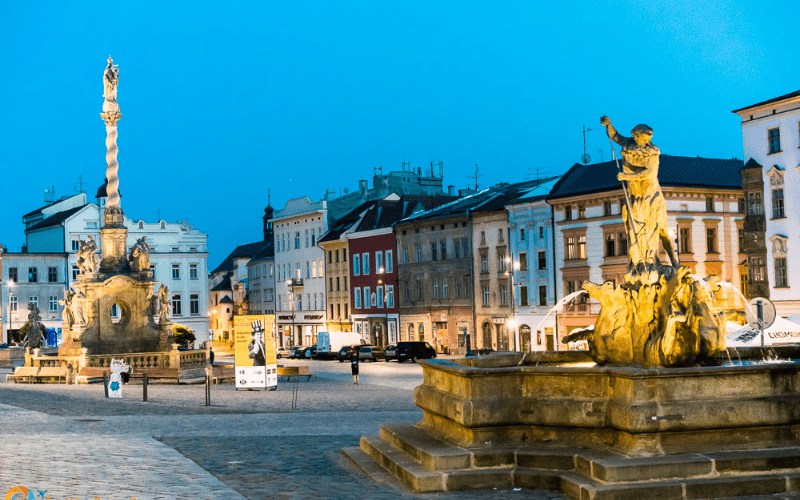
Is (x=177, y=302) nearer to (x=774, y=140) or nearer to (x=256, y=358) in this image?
(x=774, y=140)

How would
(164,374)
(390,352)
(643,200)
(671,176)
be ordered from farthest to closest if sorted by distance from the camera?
(390,352) < (671,176) < (164,374) < (643,200)

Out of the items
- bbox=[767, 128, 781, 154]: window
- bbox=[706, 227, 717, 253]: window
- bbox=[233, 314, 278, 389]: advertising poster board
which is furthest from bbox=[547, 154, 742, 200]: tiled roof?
bbox=[233, 314, 278, 389]: advertising poster board

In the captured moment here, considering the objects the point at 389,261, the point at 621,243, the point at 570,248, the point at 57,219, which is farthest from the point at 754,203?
the point at 57,219

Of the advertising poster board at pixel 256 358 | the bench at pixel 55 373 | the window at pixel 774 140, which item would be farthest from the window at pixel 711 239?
the bench at pixel 55 373

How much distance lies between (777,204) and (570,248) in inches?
552

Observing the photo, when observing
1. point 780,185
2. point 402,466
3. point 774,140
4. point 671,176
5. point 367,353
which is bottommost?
point 367,353

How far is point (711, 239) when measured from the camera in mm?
59875

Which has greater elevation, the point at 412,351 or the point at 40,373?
the point at 40,373

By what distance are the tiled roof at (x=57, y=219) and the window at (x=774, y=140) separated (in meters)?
63.2

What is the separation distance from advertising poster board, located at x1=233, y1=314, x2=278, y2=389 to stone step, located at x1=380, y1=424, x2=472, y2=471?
1868 cm

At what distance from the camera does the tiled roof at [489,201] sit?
68.4 meters

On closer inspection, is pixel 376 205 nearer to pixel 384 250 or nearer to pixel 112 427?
pixel 384 250

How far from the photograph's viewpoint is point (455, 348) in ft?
235

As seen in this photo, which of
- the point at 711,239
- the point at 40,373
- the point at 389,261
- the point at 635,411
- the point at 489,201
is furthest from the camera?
the point at 389,261
